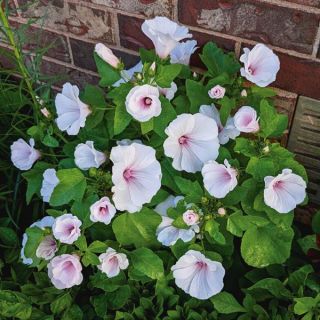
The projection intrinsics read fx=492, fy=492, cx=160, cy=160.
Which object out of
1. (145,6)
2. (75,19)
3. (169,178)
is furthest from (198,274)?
(75,19)

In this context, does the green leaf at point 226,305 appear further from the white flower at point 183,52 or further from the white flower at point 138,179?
the white flower at point 183,52

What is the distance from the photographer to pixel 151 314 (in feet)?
4.22

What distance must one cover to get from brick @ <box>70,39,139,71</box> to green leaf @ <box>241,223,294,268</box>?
66 cm

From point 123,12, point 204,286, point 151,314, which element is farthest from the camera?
point 123,12

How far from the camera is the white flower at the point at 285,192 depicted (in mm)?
1064

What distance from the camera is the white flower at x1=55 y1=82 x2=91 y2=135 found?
1.16 meters

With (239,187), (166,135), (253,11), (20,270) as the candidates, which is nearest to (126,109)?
(166,135)

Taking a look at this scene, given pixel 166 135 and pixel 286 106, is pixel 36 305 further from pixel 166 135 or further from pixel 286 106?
pixel 286 106

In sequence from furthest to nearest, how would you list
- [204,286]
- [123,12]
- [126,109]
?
[123,12] < [204,286] < [126,109]

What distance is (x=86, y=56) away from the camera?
5.20 feet

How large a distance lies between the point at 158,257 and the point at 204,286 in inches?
5.1

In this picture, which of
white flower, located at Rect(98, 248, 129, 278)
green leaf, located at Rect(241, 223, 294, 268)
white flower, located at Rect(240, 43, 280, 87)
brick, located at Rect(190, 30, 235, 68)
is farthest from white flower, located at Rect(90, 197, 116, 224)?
brick, located at Rect(190, 30, 235, 68)

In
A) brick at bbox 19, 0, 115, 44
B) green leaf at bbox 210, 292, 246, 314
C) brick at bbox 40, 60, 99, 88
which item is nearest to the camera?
green leaf at bbox 210, 292, 246, 314

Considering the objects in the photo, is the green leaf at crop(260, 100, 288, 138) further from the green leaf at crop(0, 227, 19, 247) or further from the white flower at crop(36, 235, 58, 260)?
the green leaf at crop(0, 227, 19, 247)
